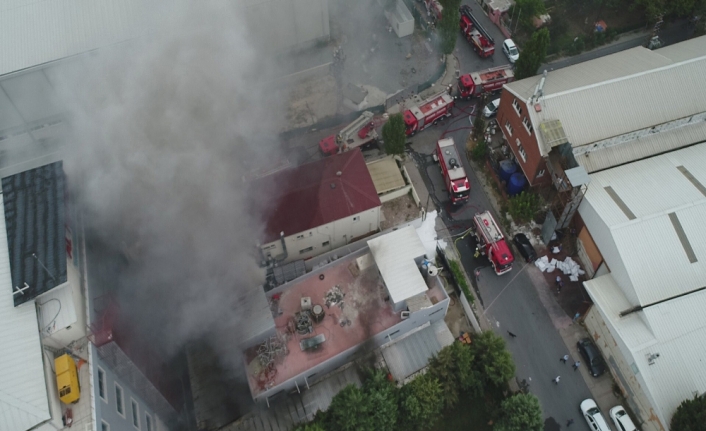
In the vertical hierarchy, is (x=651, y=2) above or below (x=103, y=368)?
above

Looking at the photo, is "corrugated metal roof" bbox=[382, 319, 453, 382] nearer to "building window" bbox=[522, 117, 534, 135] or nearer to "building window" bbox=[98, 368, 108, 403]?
"building window" bbox=[522, 117, 534, 135]

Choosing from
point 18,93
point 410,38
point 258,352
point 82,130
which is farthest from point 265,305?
point 410,38

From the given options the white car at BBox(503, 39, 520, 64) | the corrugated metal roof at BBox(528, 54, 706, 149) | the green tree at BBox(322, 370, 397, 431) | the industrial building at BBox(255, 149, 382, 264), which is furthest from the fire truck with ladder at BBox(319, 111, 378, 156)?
the green tree at BBox(322, 370, 397, 431)

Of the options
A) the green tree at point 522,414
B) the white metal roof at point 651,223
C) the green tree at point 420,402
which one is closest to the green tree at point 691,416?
the white metal roof at point 651,223

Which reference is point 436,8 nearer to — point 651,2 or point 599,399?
point 651,2

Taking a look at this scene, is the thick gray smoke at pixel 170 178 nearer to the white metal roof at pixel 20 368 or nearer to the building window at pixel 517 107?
the white metal roof at pixel 20 368

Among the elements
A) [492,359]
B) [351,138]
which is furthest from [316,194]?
[492,359]

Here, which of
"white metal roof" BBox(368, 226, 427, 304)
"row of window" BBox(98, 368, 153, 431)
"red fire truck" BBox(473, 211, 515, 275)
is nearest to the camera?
"row of window" BBox(98, 368, 153, 431)
